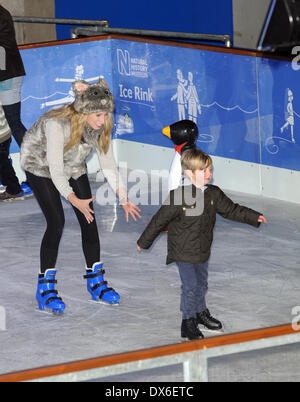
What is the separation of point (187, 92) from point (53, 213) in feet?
13.2

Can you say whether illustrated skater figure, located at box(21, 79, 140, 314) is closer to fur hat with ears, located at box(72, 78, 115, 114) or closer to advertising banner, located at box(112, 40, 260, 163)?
fur hat with ears, located at box(72, 78, 115, 114)

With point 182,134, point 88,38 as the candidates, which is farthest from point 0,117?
point 182,134

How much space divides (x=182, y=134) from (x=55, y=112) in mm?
1809

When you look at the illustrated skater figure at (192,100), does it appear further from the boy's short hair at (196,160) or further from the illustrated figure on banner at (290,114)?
the boy's short hair at (196,160)

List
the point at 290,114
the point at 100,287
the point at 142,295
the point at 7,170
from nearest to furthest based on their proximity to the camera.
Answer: the point at 100,287 → the point at 142,295 → the point at 290,114 → the point at 7,170

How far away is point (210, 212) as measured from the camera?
513cm

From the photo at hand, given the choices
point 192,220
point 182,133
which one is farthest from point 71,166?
point 182,133

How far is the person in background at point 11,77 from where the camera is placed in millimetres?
8656

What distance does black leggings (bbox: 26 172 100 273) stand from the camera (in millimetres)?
5680

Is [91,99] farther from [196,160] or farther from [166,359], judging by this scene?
[166,359]

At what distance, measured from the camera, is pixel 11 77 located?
884cm

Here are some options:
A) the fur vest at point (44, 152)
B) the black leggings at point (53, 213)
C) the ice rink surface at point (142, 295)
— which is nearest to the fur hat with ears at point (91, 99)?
the fur vest at point (44, 152)

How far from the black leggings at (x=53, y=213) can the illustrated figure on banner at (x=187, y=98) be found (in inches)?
148

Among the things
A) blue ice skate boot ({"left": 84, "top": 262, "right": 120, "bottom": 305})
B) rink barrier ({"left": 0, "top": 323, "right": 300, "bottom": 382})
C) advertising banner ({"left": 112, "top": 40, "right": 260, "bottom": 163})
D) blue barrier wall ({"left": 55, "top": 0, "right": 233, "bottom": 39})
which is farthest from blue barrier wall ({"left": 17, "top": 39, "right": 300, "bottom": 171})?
rink barrier ({"left": 0, "top": 323, "right": 300, "bottom": 382})
